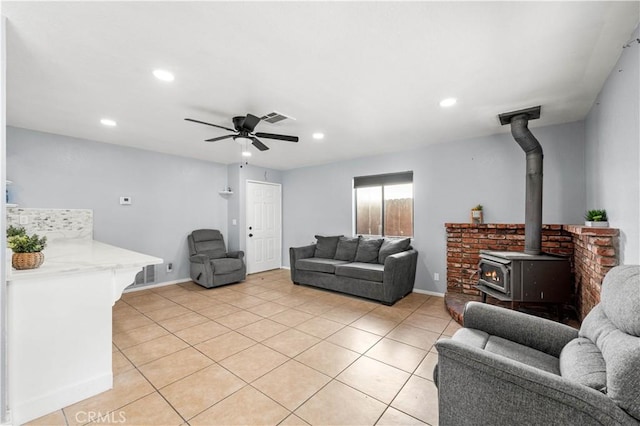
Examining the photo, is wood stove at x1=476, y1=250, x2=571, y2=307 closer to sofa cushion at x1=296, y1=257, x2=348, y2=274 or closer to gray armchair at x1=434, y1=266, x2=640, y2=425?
gray armchair at x1=434, y1=266, x2=640, y2=425

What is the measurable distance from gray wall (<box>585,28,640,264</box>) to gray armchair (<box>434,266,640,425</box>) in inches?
30.6

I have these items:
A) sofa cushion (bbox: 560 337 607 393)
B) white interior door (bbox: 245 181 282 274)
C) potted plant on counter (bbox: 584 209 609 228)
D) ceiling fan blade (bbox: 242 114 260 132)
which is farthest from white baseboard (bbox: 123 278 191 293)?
potted plant on counter (bbox: 584 209 609 228)

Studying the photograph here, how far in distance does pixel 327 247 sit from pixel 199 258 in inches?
A: 91.4

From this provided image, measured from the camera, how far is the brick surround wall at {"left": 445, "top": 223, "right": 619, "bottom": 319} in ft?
7.23

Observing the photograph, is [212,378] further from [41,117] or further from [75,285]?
[41,117]

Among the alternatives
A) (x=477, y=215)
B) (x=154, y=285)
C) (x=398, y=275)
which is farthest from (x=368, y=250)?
(x=154, y=285)

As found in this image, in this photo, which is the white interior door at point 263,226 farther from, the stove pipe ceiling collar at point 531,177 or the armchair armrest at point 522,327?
the armchair armrest at point 522,327

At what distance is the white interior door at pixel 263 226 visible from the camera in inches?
234

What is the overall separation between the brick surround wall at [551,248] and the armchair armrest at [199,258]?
3989 mm

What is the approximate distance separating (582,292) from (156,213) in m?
6.04

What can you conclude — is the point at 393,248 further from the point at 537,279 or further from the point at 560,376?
the point at 560,376

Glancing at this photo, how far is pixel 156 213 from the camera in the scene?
15.9 ft

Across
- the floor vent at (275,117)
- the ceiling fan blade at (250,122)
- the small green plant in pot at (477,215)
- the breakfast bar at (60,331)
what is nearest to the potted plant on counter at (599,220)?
the small green plant in pot at (477,215)

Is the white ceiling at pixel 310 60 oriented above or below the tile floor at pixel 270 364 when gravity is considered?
above
